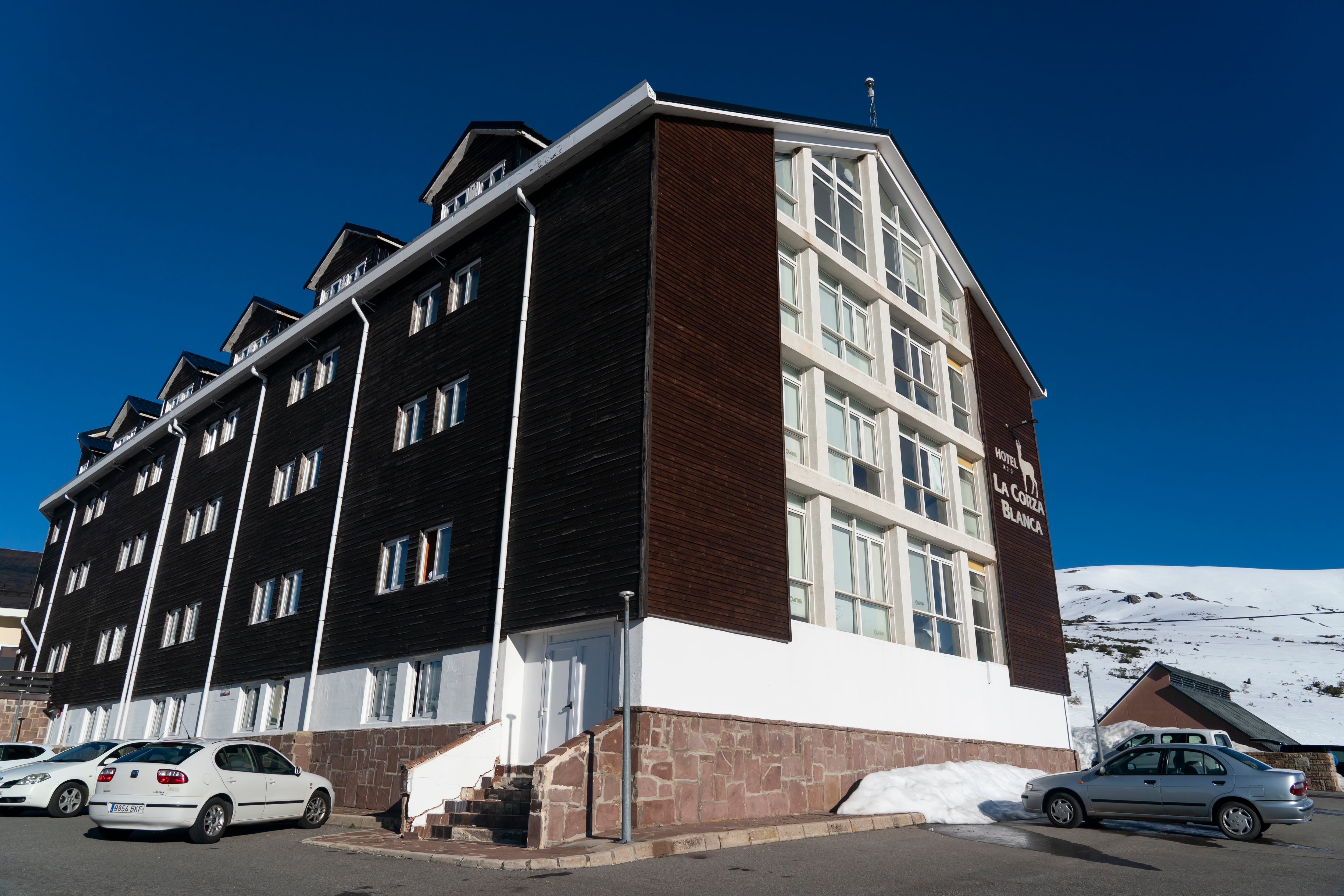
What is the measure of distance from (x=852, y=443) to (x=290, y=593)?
14248 millimetres

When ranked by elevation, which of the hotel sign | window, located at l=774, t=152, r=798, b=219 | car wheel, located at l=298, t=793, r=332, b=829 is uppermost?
window, located at l=774, t=152, r=798, b=219

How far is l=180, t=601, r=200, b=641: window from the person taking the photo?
26.0m

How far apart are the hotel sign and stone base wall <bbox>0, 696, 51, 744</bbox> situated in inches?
1307

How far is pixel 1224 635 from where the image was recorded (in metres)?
101

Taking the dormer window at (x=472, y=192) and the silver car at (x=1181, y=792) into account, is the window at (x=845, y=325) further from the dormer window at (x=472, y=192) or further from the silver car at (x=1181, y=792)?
the silver car at (x=1181, y=792)

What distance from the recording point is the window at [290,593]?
22328 millimetres

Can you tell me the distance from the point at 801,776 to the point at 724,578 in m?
3.79

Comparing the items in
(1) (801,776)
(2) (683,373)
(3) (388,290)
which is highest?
(3) (388,290)

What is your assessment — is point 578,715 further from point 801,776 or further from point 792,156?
point 792,156

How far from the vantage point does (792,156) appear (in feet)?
72.6

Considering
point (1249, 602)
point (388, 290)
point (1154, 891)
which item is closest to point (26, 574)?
point (388, 290)

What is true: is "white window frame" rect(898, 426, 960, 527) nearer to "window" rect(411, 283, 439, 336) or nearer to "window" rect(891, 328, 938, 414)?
"window" rect(891, 328, 938, 414)

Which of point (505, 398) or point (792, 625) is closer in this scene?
point (792, 625)

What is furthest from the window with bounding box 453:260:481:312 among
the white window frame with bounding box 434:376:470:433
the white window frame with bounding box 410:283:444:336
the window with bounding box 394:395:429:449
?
the window with bounding box 394:395:429:449
